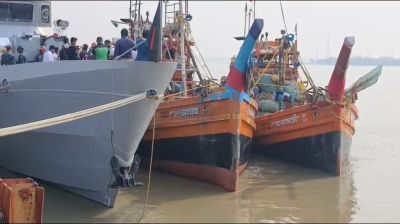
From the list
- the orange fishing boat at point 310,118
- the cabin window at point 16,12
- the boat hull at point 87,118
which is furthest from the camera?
the cabin window at point 16,12

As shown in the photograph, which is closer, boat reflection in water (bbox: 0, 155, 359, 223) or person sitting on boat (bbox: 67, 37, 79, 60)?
boat reflection in water (bbox: 0, 155, 359, 223)

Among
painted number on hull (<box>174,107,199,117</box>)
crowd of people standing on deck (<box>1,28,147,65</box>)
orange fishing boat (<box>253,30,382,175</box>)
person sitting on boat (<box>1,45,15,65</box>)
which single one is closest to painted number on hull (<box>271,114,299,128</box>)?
orange fishing boat (<box>253,30,382,175</box>)

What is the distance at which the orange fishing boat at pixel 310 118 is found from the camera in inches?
434

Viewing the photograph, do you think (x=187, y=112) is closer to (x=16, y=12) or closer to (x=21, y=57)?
(x=21, y=57)

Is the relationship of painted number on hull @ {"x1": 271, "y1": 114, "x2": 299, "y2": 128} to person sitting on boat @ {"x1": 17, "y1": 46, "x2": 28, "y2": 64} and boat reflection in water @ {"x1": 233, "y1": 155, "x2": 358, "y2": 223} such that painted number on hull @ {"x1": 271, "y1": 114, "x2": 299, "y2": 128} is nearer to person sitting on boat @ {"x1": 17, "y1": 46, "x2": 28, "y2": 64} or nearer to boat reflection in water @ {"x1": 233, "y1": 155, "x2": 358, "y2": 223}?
boat reflection in water @ {"x1": 233, "y1": 155, "x2": 358, "y2": 223}

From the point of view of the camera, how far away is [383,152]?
50.7 feet

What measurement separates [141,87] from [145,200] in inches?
87.8

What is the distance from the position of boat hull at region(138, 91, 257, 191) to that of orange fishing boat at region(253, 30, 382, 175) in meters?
1.20

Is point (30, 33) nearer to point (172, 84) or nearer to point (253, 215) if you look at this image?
point (172, 84)

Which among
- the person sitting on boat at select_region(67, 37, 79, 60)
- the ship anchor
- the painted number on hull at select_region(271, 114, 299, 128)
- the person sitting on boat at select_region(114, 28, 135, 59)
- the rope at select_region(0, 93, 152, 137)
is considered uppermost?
the person sitting on boat at select_region(114, 28, 135, 59)

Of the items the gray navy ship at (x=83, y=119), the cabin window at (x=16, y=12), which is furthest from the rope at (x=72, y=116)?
the cabin window at (x=16, y=12)

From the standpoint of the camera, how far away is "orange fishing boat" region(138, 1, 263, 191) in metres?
9.54

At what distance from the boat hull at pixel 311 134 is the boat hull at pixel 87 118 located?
14.0 ft

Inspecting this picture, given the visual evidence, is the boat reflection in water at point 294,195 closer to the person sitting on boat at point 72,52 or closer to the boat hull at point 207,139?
the boat hull at point 207,139
